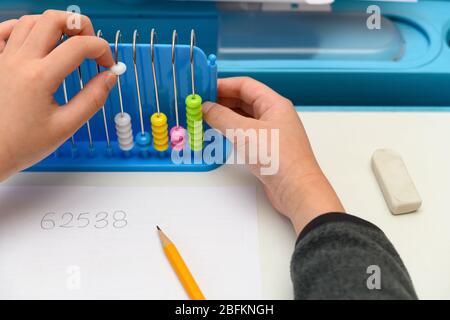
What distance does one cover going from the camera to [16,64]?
1.92ft

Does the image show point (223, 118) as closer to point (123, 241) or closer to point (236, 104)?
point (236, 104)

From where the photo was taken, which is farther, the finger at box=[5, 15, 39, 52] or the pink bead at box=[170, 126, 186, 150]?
the pink bead at box=[170, 126, 186, 150]

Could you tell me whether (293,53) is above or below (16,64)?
above

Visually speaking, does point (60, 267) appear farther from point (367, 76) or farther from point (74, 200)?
point (367, 76)

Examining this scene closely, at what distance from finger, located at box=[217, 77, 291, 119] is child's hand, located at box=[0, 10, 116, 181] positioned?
0.57 feet

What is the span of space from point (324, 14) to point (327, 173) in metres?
0.41

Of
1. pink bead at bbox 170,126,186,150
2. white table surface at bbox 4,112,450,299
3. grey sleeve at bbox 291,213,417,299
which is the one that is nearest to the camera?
grey sleeve at bbox 291,213,417,299

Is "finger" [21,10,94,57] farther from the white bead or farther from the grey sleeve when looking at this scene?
the grey sleeve

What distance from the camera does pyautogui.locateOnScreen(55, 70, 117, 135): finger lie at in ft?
1.97

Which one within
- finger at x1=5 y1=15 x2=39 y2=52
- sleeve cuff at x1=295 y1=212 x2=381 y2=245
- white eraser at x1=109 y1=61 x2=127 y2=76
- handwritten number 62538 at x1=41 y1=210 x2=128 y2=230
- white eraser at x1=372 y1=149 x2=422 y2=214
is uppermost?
finger at x1=5 y1=15 x2=39 y2=52

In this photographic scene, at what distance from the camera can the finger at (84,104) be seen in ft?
1.97

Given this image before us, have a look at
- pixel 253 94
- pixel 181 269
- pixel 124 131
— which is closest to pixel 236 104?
pixel 253 94

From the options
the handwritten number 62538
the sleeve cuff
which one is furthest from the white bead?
the sleeve cuff
